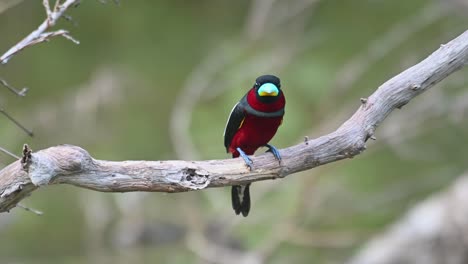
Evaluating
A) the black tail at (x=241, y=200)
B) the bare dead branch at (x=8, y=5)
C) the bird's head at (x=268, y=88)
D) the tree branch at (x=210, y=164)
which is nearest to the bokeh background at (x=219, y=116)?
the bare dead branch at (x=8, y=5)

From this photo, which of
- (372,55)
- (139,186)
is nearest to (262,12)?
(372,55)

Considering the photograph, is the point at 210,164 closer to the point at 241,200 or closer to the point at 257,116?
the point at 257,116

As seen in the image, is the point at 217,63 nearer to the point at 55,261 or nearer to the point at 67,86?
the point at 67,86

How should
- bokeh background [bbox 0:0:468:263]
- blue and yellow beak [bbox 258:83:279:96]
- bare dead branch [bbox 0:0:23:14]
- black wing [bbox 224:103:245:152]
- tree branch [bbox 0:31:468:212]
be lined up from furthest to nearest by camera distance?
bokeh background [bbox 0:0:468:263]
bare dead branch [bbox 0:0:23:14]
black wing [bbox 224:103:245:152]
blue and yellow beak [bbox 258:83:279:96]
tree branch [bbox 0:31:468:212]

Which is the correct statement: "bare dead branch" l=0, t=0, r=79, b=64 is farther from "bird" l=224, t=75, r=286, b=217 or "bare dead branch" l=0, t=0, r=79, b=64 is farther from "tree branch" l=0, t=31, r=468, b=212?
"bird" l=224, t=75, r=286, b=217

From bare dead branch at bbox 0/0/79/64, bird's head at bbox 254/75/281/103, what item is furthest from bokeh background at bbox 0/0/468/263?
bare dead branch at bbox 0/0/79/64

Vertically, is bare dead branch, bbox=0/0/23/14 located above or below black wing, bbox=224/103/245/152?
above

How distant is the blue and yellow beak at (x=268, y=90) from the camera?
3.13 metres

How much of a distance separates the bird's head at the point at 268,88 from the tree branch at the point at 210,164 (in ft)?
1.31

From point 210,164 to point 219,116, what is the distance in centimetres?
404

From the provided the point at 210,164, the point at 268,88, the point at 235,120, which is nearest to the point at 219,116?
the point at 235,120

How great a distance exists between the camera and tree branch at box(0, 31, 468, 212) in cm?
249

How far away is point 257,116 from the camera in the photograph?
3.30m

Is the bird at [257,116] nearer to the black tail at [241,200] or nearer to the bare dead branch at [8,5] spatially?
the black tail at [241,200]
